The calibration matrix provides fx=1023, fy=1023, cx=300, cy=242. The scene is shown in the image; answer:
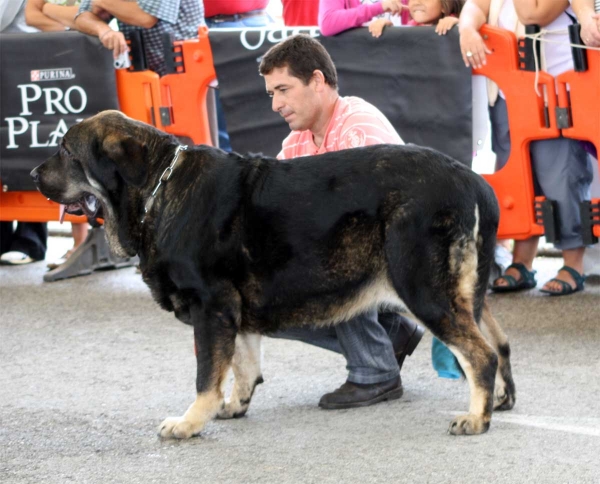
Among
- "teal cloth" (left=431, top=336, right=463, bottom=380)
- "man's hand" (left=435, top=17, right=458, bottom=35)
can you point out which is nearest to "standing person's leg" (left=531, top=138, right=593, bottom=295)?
"man's hand" (left=435, top=17, right=458, bottom=35)

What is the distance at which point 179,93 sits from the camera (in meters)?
6.68

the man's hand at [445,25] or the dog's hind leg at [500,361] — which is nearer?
the dog's hind leg at [500,361]

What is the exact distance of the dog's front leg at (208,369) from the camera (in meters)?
3.71

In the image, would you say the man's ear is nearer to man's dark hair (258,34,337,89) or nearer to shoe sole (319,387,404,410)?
man's dark hair (258,34,337,89)

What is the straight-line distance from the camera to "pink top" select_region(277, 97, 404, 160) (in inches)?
164

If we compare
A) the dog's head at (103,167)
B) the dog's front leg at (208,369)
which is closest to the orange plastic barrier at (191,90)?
the dog's head at (103,167)

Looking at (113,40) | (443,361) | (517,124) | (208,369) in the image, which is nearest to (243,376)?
(208,369)

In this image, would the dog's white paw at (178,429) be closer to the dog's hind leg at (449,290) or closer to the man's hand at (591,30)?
the dog's hind leg at (449,290)

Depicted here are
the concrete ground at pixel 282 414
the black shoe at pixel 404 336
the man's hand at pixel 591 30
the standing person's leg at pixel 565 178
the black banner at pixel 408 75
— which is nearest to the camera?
the concrete ground at pixel 282 414

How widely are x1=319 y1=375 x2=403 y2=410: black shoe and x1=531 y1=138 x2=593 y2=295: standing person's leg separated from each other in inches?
80.9

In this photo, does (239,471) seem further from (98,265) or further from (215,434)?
(98,265)

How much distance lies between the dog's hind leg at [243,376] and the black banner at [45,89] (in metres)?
3.09

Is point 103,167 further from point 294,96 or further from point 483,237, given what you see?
point 483,237

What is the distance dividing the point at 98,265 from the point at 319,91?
348 centimetres
